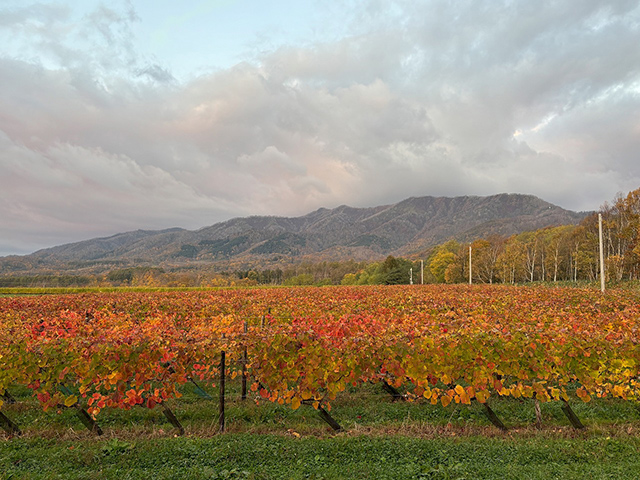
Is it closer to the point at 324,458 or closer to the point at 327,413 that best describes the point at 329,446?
the point at 324,458

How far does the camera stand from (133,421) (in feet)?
22.0

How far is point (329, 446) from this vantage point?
17.4ft

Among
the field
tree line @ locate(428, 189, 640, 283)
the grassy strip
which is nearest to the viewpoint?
the grassy strip

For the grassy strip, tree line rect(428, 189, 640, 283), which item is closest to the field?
the grassy strip

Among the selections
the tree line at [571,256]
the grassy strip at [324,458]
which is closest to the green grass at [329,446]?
the grassy strip at [324,458]

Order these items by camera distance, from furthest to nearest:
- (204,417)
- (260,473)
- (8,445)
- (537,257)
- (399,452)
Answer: (537,257)
(204,417)
(8,445)
(399,452)
(260,473)

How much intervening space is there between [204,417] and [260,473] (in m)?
2.87

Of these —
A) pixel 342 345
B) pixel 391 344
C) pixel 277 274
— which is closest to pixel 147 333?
pixel 342 345

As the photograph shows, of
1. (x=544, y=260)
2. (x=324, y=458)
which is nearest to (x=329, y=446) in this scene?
(x=324, y=458)

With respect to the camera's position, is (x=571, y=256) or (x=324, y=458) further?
(x=571, y=256)

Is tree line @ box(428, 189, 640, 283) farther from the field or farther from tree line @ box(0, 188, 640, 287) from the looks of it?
the field

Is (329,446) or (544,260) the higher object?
(544,260)

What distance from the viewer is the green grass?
465 cm

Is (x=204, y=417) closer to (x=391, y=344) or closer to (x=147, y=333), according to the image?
(x=147, y=333)
